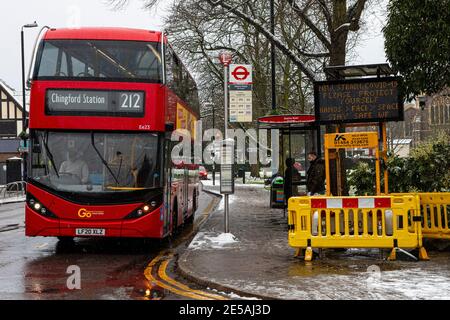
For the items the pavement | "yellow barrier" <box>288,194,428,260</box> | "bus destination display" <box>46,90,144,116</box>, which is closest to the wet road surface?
the pavement

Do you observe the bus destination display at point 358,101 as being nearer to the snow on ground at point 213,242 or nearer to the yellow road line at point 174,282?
the snow on ground at point 213,242

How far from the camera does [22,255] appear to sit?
1261cm

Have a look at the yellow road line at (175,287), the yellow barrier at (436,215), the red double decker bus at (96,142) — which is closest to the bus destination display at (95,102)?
the red double decker bus at (96,142)

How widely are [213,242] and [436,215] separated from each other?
14.6ft

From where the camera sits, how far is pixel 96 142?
12.7 meters

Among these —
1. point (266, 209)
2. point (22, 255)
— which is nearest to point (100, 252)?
point (22, 255)

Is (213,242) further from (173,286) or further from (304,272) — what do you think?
(173,286)

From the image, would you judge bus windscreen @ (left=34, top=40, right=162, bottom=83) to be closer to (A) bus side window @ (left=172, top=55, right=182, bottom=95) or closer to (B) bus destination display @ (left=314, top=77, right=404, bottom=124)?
(A) bus side window @ (left=172, top=55, right=182, bottom=95)

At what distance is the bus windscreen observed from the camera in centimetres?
1259

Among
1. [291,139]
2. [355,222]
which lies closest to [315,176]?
[355,222]

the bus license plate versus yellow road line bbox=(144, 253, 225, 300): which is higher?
the bus license plate

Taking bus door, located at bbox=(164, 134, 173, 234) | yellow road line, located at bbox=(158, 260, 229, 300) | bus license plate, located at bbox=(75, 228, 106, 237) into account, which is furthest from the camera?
bus door, located at bbox=(164, 134, 173, 234)

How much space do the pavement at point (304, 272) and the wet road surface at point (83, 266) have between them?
75 centimetres

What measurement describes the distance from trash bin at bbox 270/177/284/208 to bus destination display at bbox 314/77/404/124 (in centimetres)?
1024
